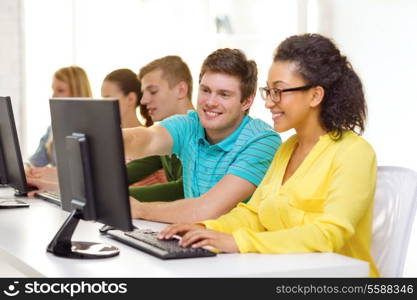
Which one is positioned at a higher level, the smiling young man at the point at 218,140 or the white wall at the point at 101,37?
the white wall at the point at 101,37

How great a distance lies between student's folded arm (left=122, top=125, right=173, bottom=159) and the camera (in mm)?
2936

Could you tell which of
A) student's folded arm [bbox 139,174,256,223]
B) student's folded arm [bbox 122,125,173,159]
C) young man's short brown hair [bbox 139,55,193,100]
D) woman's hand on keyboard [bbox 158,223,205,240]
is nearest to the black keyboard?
woman's hand on keyboard [bbox 158,223,205,240]

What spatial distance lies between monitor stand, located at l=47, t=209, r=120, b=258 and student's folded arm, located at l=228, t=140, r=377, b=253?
0.37 meters

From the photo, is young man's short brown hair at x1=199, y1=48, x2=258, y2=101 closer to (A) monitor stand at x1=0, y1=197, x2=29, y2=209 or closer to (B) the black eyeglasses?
(B) the black eyeglasses

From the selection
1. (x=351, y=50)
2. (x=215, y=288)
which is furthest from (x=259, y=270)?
(x=351, y=50)

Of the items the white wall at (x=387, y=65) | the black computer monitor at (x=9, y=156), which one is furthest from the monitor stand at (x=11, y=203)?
the white wall at (x=387, y=65)

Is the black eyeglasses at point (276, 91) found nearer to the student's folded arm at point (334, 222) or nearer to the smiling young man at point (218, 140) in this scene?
the student's folded arm at point (334, 222)

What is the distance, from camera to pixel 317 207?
219 cm

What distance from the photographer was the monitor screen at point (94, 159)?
6.30ft

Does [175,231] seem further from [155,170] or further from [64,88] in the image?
[64,88]

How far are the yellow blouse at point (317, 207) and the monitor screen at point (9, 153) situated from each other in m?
0.98

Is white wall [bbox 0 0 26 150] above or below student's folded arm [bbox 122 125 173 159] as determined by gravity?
above

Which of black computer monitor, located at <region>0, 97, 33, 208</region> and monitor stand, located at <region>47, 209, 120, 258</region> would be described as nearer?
monitor stand, located at <region>47, 209, 120, 258</region>

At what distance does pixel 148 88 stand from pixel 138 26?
249cm
